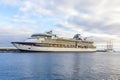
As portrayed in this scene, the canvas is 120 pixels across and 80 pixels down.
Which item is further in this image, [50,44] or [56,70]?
[50,44]

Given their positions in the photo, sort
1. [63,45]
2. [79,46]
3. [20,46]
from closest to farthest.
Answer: [20,46] → [63,45] → [79,46]

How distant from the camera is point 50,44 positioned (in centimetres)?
14275

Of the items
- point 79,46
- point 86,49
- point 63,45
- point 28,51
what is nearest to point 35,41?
point 28,51

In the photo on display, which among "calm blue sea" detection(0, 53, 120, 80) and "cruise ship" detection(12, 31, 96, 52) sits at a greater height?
"cruise ship" detection(12, 31, 96, 52)

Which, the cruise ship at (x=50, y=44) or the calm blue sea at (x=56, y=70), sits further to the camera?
the cruise ship at (x=50, y=44)

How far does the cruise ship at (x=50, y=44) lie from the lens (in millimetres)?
130875

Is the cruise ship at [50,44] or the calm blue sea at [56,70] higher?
the cruise ship at [50,44]

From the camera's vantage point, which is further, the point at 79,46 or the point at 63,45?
the point at 79,46

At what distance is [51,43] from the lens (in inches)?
5655

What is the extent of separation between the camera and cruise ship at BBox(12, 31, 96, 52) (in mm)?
130875

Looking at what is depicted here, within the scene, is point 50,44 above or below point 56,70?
above

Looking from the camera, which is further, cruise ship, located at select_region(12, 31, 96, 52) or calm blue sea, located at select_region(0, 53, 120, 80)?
cruise ship, located at select_region(12, 31, 96, 52)

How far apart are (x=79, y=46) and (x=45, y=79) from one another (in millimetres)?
140196

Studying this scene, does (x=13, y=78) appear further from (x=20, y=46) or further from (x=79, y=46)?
(x=79, y=46)
